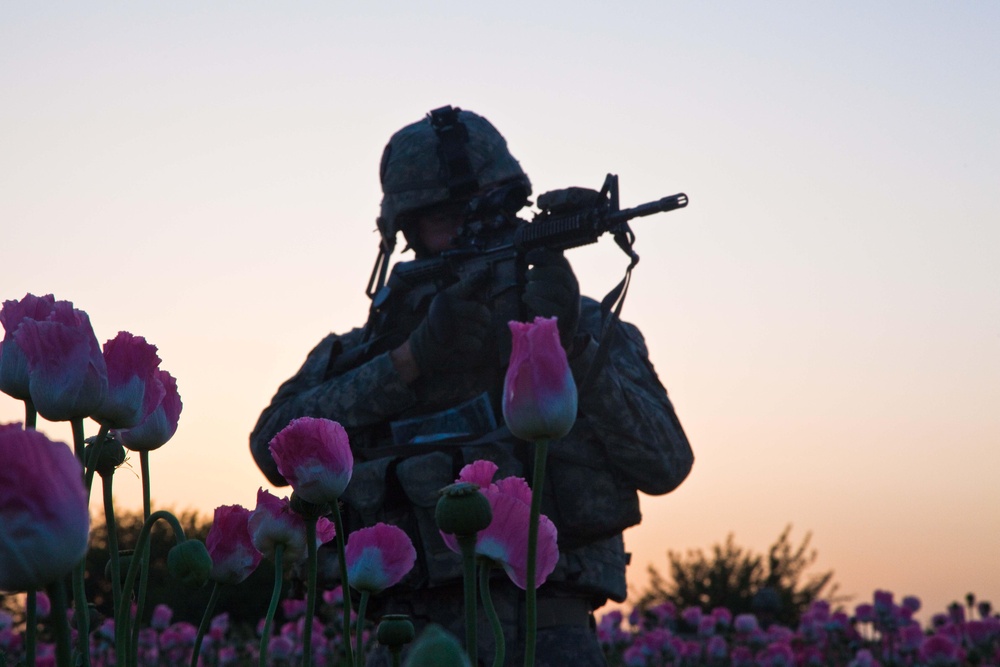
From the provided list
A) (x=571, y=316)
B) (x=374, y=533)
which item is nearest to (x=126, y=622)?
(x=374, y=533)

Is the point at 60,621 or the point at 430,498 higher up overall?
the point at 430,498

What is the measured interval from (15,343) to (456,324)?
240cm

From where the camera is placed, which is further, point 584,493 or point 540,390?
point 584,493

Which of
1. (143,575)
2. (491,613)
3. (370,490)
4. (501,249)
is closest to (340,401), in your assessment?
(370,490)

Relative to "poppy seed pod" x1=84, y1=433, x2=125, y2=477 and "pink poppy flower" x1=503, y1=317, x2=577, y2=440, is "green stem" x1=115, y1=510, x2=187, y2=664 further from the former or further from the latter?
"pink poppy flower" x1=503, y1=317, x2=577, y2=440

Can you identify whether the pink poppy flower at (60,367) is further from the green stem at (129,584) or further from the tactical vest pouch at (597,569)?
the tactical vest pouch at (597,569)

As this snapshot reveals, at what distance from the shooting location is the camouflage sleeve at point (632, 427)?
3168mm

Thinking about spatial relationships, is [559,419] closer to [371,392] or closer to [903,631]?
[371,392]

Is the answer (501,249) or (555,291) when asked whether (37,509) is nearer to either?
(555,291)

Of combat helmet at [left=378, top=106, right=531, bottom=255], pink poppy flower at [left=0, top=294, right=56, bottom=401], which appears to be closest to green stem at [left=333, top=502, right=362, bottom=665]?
pink poppy flower at [left=0, top=294, right=56, bottom=401]

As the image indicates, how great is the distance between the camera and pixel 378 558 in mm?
1011

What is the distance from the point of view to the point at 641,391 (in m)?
3.45

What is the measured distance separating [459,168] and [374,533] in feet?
8.94

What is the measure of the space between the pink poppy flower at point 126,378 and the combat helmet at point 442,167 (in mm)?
2793
